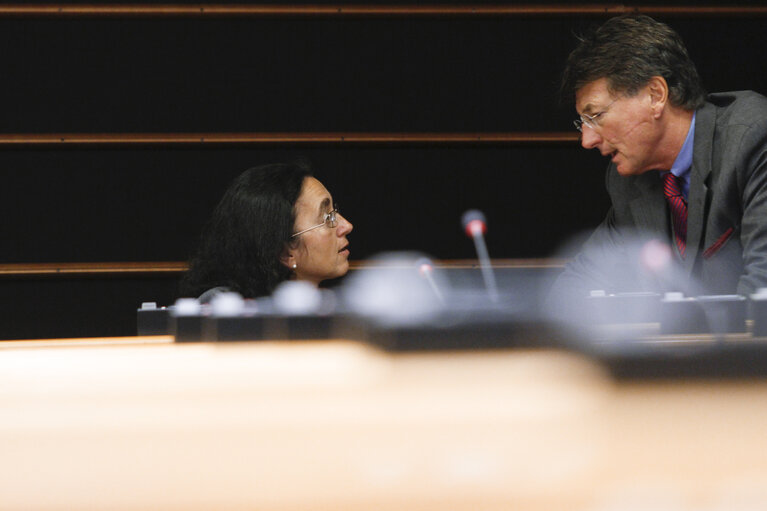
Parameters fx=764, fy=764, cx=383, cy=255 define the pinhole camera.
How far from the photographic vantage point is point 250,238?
204 cm

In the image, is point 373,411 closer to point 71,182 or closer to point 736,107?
point 736,107

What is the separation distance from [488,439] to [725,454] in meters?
0.16

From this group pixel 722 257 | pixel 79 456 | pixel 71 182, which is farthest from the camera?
pixel 71 182

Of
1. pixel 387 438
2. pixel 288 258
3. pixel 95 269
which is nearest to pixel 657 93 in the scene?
pixel 288 258

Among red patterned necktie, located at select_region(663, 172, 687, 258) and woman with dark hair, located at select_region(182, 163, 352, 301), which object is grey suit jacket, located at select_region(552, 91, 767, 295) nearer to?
red patterned necktie, located at select_region(663, 172, 687, 258)

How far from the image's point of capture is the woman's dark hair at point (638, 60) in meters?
1.96

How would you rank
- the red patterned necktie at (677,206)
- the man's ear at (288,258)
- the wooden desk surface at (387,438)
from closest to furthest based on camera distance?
the wooden desk surface at (387,438), the red patterned necktie at (677,206), the man's ear at (288,258)

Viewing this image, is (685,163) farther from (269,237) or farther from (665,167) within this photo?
(269,237)

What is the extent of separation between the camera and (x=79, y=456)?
50 cm

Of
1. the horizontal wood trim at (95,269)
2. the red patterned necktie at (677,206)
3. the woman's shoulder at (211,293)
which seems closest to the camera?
the woman's shoulder at (211,293)

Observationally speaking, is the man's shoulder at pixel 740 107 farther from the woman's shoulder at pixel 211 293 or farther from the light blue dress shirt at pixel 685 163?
the woman's shoulder at pixel 211 293

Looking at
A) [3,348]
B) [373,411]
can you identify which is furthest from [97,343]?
[373,411]

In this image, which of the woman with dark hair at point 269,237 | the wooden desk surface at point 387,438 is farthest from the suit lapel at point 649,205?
the wooden desk surface at point 387,438

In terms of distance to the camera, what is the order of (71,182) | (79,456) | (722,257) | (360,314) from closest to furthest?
(79,456) → (360,314) → (722,257) → (71,182)
